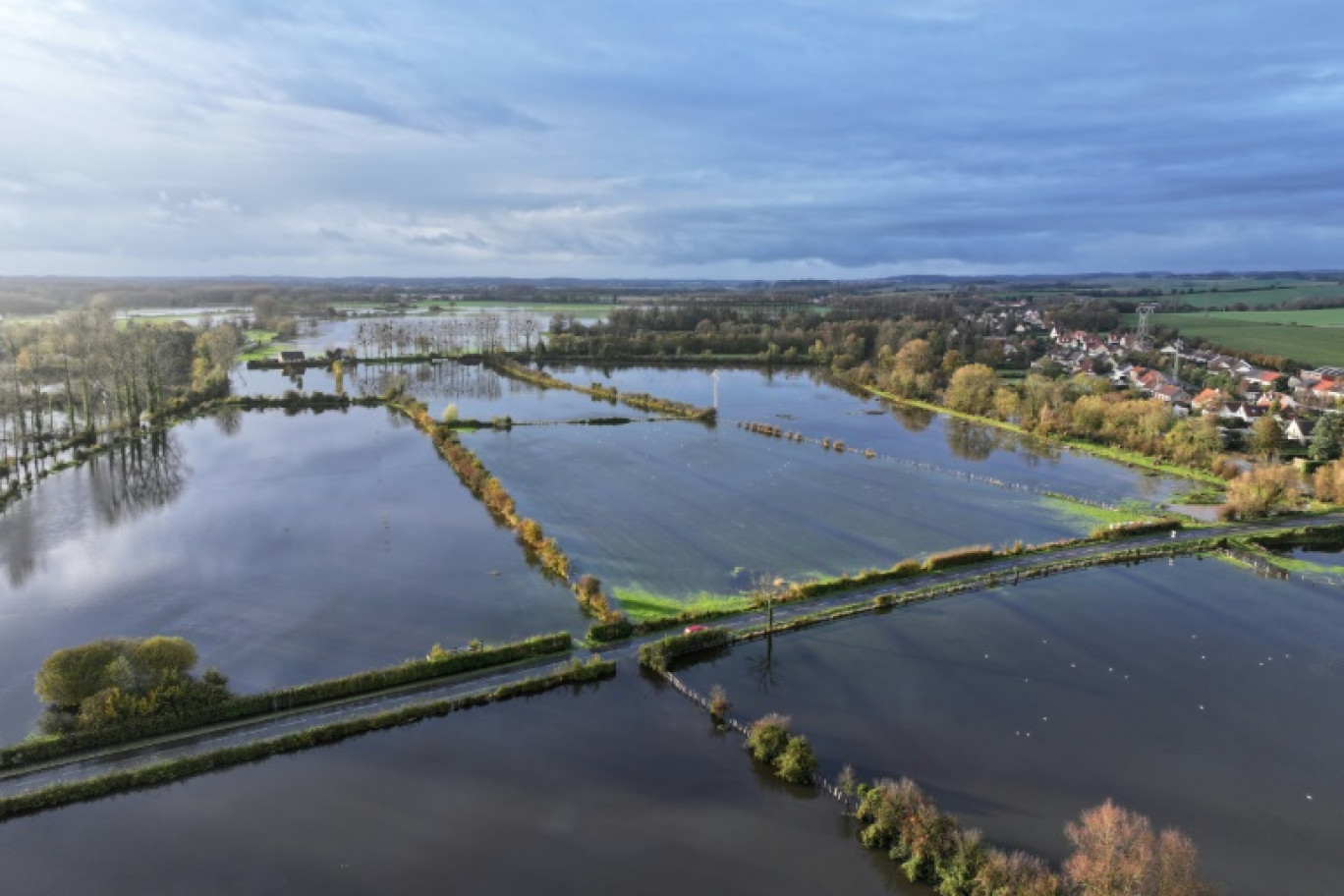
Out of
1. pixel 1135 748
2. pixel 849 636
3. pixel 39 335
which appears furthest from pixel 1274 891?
pixel 39 335

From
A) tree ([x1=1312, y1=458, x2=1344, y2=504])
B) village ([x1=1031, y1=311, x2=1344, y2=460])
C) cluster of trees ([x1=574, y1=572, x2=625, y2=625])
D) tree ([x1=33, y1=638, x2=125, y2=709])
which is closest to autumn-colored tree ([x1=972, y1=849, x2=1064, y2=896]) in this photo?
cluster of trees ([x1=574, y1=572, x2=625, y2=625])

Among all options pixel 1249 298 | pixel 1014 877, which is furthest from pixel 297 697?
pixel 1249 298

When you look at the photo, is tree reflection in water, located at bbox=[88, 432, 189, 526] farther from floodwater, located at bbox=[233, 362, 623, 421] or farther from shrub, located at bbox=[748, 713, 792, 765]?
shrub, located at bbox=[748, 713, 792, 765]

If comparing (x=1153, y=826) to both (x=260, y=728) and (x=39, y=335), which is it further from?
(x=39, y=335)

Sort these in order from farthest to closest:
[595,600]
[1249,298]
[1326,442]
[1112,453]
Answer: [1249,298] → [1112,453] → [1326,442] → [595,600]

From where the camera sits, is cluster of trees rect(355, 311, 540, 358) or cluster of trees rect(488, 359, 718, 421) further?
cluster of trees rect(355, 311, 540, 358)

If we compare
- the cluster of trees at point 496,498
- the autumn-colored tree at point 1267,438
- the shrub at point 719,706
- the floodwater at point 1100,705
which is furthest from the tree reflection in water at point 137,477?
the autumn-colored tree at point 1267,438

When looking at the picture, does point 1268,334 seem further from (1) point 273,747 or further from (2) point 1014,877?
(1) point 273,747
